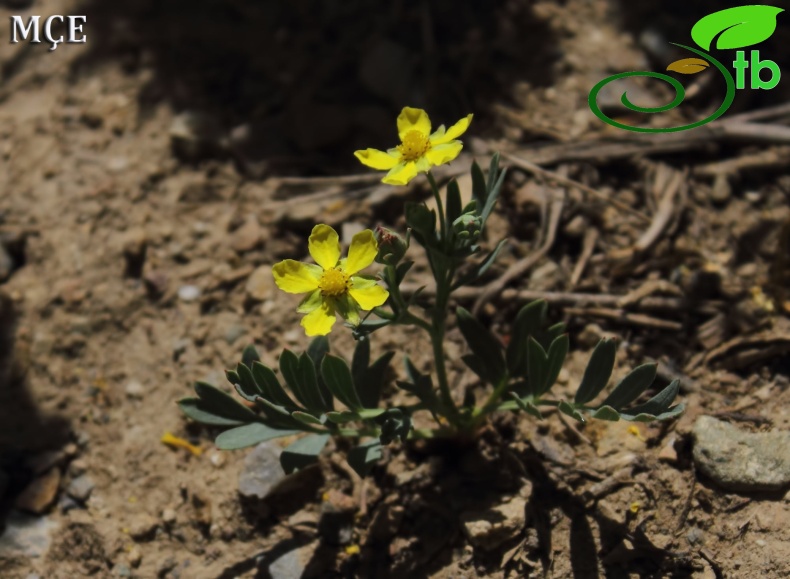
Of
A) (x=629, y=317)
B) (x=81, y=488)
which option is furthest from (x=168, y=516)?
(x=629, y=317)

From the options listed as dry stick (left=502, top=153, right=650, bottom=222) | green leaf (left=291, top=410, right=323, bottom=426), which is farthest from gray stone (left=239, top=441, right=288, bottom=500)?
dry stick (left=502, top=153, right=650, bottom=222)

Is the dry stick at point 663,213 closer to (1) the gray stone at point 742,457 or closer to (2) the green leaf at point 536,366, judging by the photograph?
(1) the gray stone at point 742,457

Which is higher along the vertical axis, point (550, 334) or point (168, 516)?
point (550, 334)

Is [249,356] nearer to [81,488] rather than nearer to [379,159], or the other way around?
[379,159]

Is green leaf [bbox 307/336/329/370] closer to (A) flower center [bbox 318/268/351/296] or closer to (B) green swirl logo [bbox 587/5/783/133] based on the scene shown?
(A) flower center [bbox 318/268/351/296]

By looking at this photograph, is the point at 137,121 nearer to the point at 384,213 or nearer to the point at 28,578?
the point at 384,213

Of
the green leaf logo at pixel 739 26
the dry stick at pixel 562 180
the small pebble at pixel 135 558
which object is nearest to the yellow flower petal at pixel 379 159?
the dry stick at pixel 562 180
